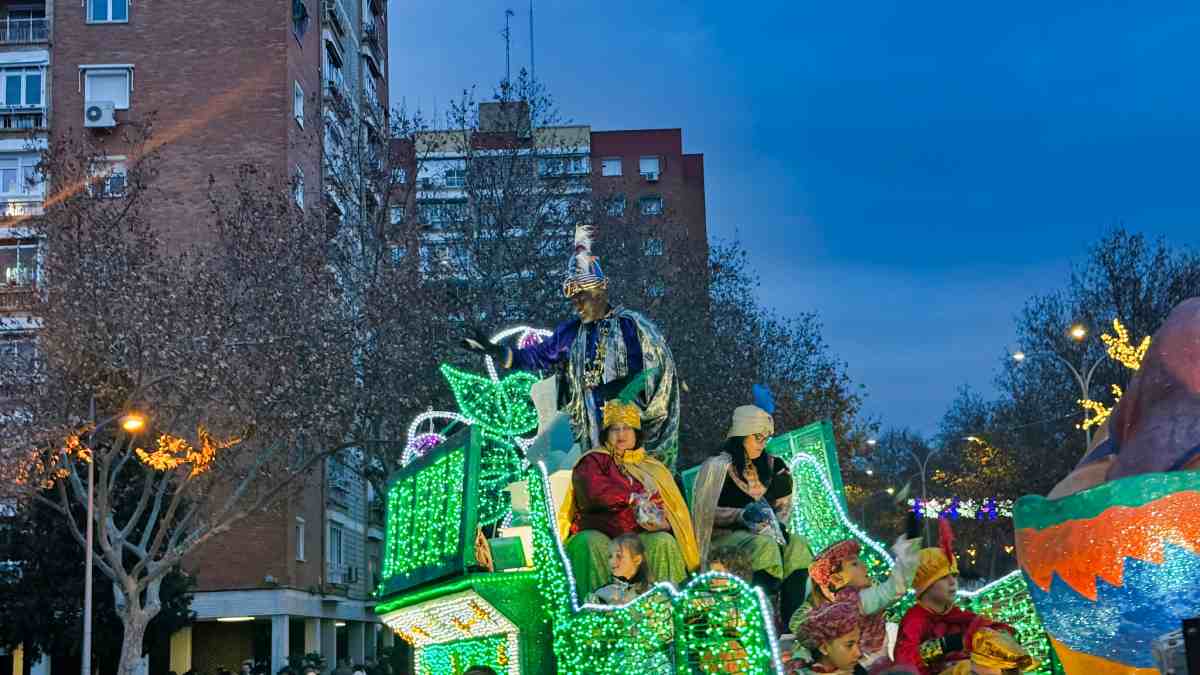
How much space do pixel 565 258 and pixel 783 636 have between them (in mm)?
26163

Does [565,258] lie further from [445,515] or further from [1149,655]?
[1149,655]

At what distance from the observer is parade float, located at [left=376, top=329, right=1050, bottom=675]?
7410mm

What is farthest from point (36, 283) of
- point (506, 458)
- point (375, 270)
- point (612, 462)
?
point (612, 462)

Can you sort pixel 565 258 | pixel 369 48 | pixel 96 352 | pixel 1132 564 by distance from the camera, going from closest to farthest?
pixel 1132 564, pixel 96 352, pixel 565 258, pixel 369 48

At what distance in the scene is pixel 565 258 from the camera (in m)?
35.5

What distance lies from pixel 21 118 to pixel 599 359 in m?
34.2

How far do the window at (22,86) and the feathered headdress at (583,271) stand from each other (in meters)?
33.6

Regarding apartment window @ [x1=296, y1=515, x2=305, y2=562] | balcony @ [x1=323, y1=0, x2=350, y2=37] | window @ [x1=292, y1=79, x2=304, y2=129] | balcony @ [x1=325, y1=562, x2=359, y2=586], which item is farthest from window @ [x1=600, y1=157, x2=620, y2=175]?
apartment window @ [x1=296, y1=515, x2=305, y2=562]

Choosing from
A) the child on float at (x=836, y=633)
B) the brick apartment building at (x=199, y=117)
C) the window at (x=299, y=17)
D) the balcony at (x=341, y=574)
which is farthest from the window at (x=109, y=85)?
the child on float at (x=836, y=633)

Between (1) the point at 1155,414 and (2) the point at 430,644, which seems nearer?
(1) the point at 1155,414

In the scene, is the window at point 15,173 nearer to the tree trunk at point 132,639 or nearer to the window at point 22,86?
the window at point 22,86

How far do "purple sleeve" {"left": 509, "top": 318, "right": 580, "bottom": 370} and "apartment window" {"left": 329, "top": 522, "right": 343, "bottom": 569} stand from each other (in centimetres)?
3609

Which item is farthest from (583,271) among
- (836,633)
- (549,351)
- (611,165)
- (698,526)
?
(611,165)

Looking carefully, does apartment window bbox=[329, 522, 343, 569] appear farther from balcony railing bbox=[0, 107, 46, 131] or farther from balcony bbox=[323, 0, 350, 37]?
balcony bbox=[323, 0, 350, 37]
